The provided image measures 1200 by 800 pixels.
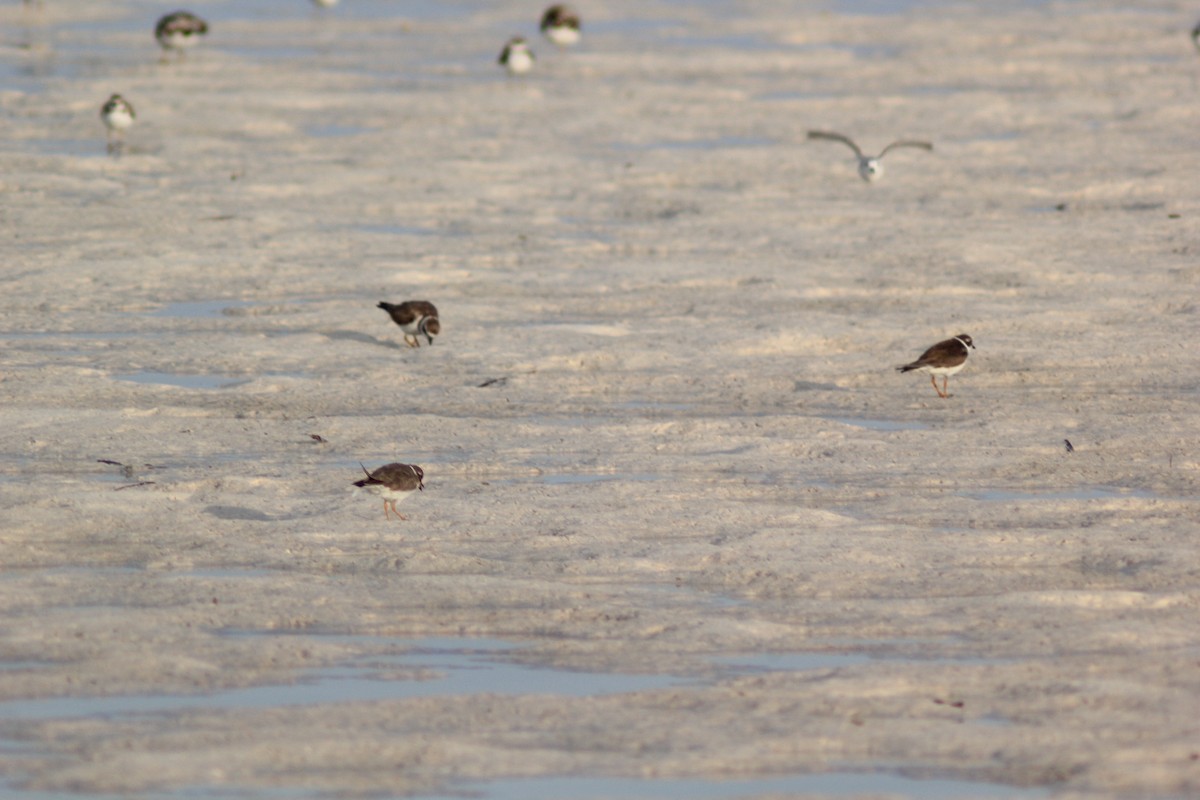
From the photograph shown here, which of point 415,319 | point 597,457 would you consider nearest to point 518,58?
point 415,319

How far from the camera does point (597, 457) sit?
37.3ft

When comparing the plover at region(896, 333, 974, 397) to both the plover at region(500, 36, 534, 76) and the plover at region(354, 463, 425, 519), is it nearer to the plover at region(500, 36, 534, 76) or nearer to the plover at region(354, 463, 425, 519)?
the plover at region(354, 463, 425, 519)

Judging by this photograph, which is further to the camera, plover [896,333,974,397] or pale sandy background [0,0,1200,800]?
plover [896,333,974,397]

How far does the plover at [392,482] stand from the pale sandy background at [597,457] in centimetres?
23

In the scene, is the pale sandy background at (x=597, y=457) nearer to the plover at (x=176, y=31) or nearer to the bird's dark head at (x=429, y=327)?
the bird's dark head at (x=429, y=327)

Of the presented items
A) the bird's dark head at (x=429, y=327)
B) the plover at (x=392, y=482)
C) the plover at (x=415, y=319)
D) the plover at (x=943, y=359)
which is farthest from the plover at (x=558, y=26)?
the plover at (x=392, y=482)

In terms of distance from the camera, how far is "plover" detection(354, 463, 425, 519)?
32.1ft

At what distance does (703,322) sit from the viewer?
48.5 ft

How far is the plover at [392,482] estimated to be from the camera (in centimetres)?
978

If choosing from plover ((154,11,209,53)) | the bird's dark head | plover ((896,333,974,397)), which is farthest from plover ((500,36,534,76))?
plover ((896,333,974,397))

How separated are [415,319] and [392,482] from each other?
14.0 feet

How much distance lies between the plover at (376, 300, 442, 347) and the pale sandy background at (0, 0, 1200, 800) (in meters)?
0.18

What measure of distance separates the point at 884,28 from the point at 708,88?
10287mm

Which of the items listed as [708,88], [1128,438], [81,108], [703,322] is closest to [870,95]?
[708,88]
